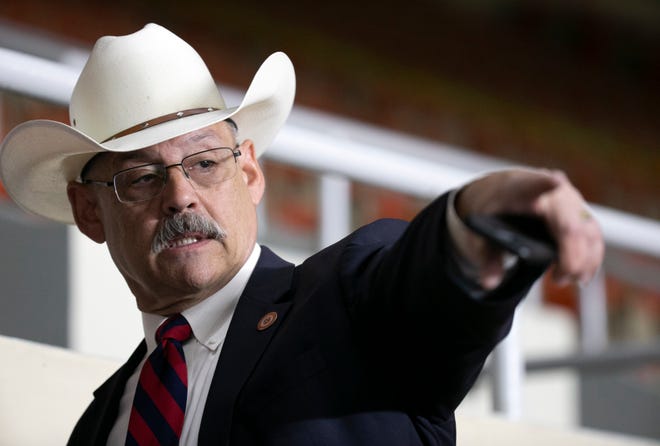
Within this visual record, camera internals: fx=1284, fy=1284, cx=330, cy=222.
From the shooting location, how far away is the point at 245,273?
1.45 metres

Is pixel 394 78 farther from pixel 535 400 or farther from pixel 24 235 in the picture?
pixel 24 235

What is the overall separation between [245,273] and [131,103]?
0.83ft

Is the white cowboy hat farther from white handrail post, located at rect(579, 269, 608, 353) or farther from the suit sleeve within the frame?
white handrail post, located at rect(579, 269, 608, 353)

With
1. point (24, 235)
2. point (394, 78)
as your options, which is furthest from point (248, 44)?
point (24, 235)

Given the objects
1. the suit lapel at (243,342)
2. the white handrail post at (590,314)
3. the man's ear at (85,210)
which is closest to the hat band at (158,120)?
the man's ear at (85,210)

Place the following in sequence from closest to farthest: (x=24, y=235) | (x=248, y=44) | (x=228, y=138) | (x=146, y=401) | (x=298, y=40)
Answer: (x=146, y=401)
(x=228, y=138)
(x=24, y=235)
(x=248, y=44)
(x=298, y=40)

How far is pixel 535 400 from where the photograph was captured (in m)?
3.97

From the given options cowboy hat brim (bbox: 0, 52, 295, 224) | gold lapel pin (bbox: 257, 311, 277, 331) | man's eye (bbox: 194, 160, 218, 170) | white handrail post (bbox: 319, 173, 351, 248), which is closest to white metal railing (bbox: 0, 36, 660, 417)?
white handrail post (bbox: 319, 173, 351, 248)

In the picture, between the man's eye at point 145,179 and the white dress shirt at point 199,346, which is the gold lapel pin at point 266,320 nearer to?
the white dress shirt at point 199,346

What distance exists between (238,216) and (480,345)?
400 mm

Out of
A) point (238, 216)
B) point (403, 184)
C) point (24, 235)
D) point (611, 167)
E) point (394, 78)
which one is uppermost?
point (238, 216)

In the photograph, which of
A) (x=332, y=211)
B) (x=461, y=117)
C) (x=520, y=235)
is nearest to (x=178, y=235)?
(x=520, y=235)

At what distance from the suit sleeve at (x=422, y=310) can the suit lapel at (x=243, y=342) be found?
121 millimetres

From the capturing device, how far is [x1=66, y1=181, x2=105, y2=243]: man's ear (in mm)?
1601
